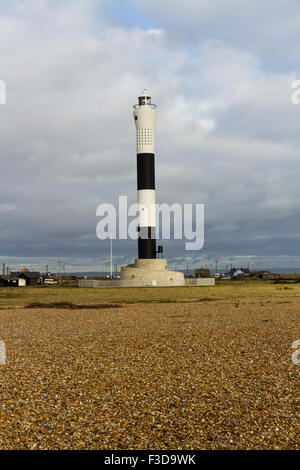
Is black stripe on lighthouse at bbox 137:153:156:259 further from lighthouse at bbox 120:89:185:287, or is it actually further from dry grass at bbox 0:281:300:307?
dry grass at bbox 0:281:300:307

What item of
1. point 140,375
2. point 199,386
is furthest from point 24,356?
point 199,386

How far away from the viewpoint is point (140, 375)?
12.0 meters

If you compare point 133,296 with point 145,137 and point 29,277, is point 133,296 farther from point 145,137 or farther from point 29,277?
point 29,277

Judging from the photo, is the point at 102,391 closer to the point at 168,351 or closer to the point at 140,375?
the point at 140,375

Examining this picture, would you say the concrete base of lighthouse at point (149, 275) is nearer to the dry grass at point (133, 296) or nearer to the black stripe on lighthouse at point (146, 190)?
Result: the black stripe on lighthouse at point (146, 190)

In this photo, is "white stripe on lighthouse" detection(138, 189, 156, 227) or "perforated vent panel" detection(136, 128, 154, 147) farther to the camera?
"perforated vent panel" detection(136, 128, 154, 147)

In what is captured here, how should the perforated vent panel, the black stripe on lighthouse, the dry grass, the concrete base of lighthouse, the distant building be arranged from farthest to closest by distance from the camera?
the distant building
the perforated vent panel
the black stripe on lighthouse
the concrete base of lighthouse
the dry grass

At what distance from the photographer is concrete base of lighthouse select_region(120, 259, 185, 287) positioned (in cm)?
6325

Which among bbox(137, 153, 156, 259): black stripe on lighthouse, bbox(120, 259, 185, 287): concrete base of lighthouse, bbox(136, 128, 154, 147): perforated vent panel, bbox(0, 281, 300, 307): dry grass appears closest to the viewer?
bbox(0, 281, 300, 307): dry grass

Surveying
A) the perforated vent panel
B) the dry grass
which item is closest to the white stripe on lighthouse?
the perforated vent panel

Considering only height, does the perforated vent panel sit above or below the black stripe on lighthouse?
above

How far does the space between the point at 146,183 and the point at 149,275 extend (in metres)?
13.6

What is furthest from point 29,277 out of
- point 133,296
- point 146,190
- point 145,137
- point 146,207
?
point 133,296
